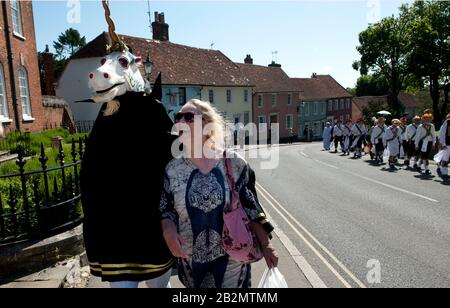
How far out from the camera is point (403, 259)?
507 cm

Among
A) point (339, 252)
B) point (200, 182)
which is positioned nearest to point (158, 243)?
point (200, 182)

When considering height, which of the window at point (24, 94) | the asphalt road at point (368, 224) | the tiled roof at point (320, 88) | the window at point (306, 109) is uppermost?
the tiled roof at point (320, 88)

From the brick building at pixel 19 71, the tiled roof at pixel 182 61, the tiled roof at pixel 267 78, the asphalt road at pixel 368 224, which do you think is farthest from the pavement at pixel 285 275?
the tiled roof at pixel 267 78

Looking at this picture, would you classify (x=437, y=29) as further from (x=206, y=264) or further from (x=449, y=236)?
(x=206, y=264)

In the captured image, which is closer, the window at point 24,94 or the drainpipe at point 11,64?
the drainpipe at point 11,64

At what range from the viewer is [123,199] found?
2.78 m

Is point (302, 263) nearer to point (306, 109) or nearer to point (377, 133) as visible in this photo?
point (377, 133)

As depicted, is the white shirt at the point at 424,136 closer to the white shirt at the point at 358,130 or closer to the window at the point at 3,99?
the white shirt at the point at 358,130

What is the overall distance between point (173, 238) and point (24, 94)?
17737mm

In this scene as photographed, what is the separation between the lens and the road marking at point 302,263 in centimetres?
439

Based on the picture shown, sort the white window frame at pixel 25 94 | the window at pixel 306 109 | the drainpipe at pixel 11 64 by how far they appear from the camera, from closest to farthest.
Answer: the drainpipe at pixel 11 64
the white window frame at pixel 25 94
the window at pixel 306 109

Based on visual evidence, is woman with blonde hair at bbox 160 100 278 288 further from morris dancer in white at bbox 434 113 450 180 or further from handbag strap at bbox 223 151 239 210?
morris dancer in white at bbox 434 113 450 180

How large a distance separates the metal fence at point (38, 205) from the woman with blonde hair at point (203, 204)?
2.82 m
